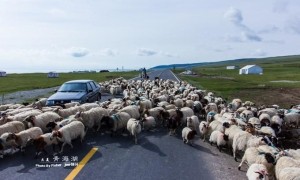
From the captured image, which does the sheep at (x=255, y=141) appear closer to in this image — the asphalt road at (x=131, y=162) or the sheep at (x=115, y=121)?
the asphalt road at (x=131, y=162)

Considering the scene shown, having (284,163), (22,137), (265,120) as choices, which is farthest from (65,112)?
(284,163)

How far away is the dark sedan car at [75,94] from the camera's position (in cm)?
2183

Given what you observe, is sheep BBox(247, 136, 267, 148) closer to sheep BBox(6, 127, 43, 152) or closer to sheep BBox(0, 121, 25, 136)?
sheep BBox(6, 127, 43, 152)

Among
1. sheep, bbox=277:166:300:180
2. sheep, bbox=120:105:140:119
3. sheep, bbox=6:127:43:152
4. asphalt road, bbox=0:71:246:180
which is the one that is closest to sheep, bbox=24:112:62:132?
sheep, bbox=6:127:43:152

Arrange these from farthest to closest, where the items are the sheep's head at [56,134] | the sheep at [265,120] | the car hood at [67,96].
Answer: the car hood at [67,96]
the sheep at [265,120]
the sheep's head at [56,134]

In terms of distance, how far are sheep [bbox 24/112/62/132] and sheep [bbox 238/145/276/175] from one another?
8886 millimetres

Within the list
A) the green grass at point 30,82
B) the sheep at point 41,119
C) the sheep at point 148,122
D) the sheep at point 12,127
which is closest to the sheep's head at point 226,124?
the sheep at point 148,122

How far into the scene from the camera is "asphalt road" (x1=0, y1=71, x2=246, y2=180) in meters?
10.4

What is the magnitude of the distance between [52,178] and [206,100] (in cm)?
1598

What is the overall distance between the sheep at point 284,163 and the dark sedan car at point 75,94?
1481 cm

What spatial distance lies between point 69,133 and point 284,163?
805 cm

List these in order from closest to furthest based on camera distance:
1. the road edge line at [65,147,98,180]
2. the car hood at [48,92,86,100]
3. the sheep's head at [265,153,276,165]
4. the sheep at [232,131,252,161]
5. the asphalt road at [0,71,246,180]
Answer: the sheep's head at [265,153,276,165] → the road edge line at [65,147,98,180] → the asphalt road at [0,71,246,180] → the sheep at [232,131,252,161] → the car hood at [48,92,86,100]

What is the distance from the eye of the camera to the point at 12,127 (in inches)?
563

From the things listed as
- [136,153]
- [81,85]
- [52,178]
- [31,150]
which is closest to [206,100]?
[81,85]
